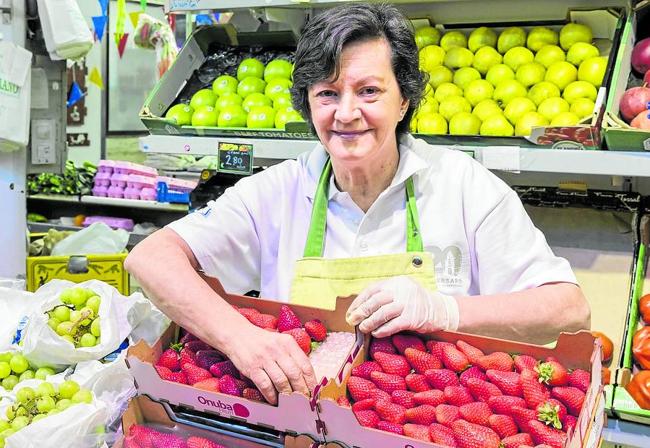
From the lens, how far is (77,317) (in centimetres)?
190

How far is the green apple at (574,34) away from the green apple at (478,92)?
1.14 ft

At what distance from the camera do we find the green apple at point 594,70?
2.50 metres

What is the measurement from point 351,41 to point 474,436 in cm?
102

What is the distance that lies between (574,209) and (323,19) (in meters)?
1.48

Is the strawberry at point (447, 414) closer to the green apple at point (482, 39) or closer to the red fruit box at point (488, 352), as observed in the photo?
the red fruit box at point (488, 352)

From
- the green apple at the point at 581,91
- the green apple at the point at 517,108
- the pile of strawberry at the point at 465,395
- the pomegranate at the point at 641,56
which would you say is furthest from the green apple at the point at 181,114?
the pile of strawberry at the point at 465,395

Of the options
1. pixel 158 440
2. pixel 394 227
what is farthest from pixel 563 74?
pixel 158 440

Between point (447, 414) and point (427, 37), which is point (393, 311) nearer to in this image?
point (447, 414)

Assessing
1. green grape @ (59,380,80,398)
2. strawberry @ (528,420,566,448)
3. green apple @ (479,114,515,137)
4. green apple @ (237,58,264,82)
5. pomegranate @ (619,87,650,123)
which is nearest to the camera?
strawberry @ (528,420,566,448)

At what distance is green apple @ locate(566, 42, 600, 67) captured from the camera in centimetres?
258

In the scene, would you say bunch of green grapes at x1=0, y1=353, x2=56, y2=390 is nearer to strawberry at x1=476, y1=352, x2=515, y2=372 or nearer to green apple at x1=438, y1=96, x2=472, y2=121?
strawberry at x1=476, y1=352, x2=515, y2=372

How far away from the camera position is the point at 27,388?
1.60 meters

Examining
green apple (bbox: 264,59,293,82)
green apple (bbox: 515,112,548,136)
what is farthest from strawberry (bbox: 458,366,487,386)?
green apple (bbox: 264,59,293,82)

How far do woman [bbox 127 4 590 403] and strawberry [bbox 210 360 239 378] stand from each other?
40 millimetres
